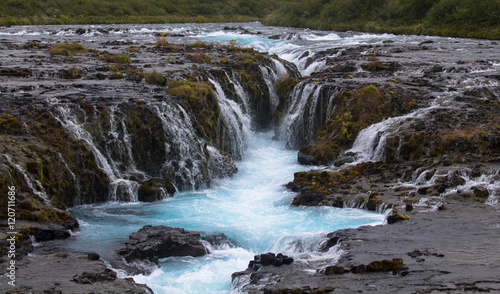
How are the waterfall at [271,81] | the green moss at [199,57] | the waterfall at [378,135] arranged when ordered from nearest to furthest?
the waterfall at [378,135]
the waterfall at [271,81]
the green moss at [199,57]

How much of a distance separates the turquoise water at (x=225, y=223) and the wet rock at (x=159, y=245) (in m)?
0.21

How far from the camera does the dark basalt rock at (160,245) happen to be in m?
11.9

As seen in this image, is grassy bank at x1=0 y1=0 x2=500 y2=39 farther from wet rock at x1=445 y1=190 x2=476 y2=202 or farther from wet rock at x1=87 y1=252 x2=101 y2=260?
wet rock at x1=87 y1=252 x2=101 y2=260

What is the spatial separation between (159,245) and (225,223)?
9.28ft

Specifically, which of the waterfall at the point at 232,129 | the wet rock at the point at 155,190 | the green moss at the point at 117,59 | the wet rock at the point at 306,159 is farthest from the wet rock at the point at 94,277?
the green moss at the point at 117,59

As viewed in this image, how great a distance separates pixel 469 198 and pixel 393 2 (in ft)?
154

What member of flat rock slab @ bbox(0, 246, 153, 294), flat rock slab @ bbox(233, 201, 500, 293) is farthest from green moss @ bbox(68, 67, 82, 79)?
flat rock slab @ bbox(233, 201, 500, 293)

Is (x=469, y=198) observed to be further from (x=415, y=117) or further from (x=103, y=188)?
(x=103, y=188)

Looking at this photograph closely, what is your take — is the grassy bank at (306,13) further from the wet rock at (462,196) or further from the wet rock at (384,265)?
the wet rock at (384,265)

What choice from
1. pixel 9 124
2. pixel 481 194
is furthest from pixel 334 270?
pixel 9 124

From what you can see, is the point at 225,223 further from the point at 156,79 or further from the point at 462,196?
the point at 156,79

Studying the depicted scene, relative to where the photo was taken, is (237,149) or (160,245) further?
(237,149)

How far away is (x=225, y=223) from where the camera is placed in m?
14.6

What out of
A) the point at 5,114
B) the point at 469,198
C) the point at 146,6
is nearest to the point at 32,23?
the point at 146,6
